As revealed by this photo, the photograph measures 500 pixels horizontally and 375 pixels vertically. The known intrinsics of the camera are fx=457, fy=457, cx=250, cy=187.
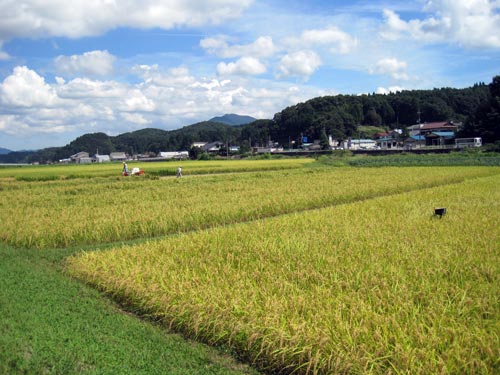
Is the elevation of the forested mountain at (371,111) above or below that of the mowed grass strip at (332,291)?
above

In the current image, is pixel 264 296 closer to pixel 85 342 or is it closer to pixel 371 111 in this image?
pixel 85 342

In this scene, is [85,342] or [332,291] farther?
[332,291]

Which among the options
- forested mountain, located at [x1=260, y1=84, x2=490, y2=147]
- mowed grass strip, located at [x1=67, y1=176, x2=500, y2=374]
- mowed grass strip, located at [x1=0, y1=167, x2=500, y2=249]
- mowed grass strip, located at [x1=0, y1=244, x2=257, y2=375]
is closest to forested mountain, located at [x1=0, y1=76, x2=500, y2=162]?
forested mountain, located at [x1=260, y1=84, x2=490, y2=147]

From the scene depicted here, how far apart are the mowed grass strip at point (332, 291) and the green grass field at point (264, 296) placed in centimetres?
2

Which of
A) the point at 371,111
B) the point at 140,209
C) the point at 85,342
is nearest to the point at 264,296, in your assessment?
the point at 85,342

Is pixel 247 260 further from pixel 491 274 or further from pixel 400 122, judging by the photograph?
pixel 400 122

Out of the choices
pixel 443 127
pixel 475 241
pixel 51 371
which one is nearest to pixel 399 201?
pixel 475 241

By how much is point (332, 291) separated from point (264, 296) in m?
0.91

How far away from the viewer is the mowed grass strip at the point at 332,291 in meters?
4.34

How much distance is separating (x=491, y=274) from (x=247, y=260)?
370cm

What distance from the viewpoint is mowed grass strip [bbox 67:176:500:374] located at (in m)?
4.34

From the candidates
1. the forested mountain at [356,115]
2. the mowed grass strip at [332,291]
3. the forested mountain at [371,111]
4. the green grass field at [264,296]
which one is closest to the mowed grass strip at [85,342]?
the green grass field at [264,296]

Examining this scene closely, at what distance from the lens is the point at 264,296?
577 cm

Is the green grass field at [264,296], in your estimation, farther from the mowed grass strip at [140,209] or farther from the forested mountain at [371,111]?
the forested mountain at [371,111]
